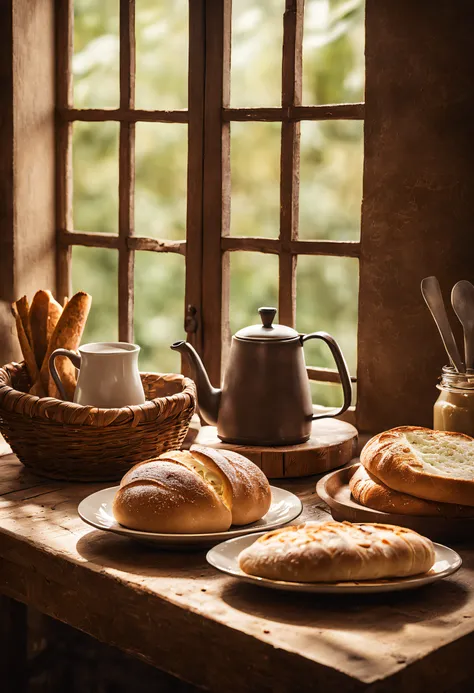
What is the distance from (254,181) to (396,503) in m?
0.99

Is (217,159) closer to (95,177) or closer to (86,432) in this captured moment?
(95,177)

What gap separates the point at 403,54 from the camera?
174 centimetres

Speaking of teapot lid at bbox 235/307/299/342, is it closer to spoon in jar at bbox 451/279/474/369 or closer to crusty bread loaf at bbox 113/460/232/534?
spoon in jar at bbox 451/279/474/369

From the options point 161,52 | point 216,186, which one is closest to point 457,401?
point 216,186

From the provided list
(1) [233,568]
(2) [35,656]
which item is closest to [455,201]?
(1) [233,568]

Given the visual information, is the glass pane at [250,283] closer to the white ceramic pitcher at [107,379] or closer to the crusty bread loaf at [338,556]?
the white ceramic pitcher at [107,379]

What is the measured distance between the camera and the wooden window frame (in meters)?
1.71

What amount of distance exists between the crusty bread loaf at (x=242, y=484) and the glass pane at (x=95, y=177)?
1.14 metres

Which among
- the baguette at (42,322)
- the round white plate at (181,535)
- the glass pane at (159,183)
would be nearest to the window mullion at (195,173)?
the glass pane at (159,183)

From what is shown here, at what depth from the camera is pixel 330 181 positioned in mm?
2025

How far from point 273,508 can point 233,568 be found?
24 cm

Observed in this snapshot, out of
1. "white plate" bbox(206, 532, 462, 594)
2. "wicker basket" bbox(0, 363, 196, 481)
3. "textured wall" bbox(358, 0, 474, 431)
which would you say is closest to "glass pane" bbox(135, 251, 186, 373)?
"textured wall" bbox(358, 0, 474, 431)

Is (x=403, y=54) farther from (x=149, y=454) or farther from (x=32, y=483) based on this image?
(x=32, y=483)

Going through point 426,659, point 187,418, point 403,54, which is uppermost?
point 403,54
